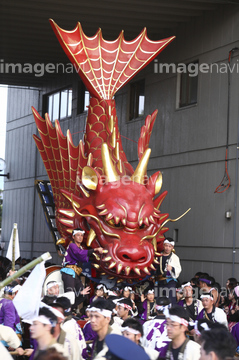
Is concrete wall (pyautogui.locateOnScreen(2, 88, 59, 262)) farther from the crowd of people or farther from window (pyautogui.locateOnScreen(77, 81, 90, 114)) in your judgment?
the crowd of people

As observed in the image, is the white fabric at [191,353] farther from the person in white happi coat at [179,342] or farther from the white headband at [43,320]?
the white headband at [43,320]

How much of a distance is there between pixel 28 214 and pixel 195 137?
38.0 ft

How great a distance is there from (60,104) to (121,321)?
17221 millimetres

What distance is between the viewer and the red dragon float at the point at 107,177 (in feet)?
41.9

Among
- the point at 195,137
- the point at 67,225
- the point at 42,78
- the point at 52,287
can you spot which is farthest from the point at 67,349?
the point at 42,78

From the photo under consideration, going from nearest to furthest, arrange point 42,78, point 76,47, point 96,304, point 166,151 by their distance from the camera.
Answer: point 96,304
point 76,47
point 166,151
point 42,78

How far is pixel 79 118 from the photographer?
24.1 meters

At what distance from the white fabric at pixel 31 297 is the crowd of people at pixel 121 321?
14cm

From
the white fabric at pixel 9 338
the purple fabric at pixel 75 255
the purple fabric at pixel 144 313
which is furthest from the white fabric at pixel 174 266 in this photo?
the white fabric at pixel 9 338

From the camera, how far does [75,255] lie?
12547 mm

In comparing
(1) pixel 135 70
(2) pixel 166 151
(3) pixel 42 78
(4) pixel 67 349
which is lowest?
(4) pixel 67 349

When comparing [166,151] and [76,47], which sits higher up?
[76,47]

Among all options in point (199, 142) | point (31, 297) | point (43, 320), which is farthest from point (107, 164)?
point (43, 320)

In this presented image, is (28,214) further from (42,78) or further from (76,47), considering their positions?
(76,47)
